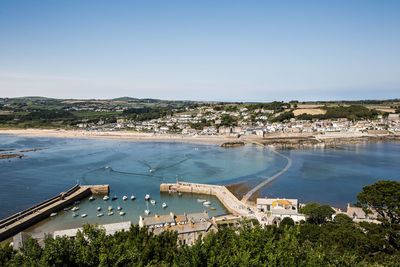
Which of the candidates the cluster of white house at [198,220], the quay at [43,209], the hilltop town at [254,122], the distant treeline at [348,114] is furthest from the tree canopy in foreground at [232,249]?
the distant treeline at [348,114]

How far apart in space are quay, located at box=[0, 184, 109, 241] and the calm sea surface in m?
0.73

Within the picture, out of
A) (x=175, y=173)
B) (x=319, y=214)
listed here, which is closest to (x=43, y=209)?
(x=175, y=173)

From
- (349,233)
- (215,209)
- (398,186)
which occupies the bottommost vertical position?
(215,209)

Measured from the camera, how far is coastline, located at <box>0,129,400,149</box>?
5945 centimetres

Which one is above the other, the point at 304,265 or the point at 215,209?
the point at 304,265

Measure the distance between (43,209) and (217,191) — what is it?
14758mm

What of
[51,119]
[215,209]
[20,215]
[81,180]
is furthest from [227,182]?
[51,119]

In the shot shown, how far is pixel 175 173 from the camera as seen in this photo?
3416 cm

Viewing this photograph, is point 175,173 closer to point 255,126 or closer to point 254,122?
point 255,126

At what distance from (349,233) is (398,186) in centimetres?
378

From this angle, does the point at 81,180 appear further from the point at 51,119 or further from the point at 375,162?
the point at 51,119

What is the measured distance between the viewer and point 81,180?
31.2 m

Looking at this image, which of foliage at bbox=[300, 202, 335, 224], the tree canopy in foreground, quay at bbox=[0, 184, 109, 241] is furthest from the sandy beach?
the tree canopy in foreground

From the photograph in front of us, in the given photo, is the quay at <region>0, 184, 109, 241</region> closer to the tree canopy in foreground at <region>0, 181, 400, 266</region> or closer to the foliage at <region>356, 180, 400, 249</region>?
the tree canopy in foreground at <region>0, 181, 400, 266</region>
